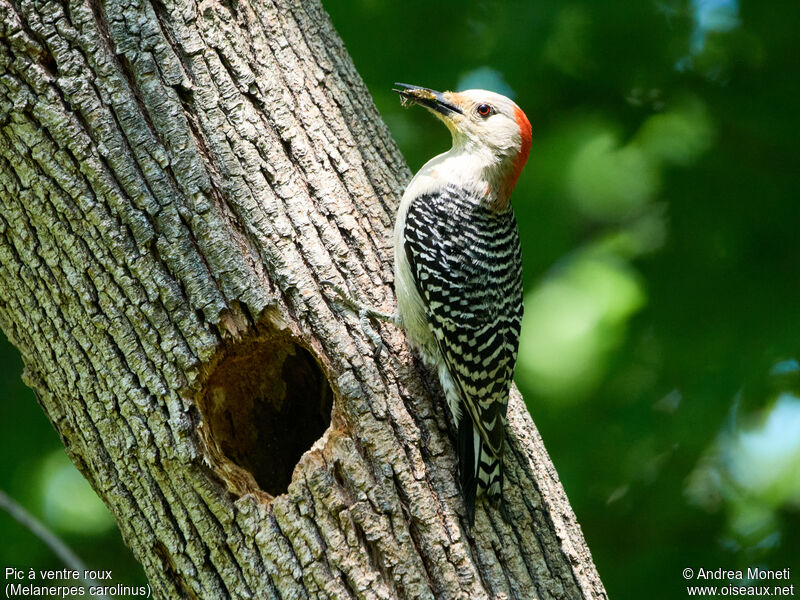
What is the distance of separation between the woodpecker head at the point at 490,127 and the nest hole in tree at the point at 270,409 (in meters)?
1.42

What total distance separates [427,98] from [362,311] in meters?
1.54

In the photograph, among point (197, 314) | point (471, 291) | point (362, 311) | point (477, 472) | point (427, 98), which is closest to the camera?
point (197, 314)

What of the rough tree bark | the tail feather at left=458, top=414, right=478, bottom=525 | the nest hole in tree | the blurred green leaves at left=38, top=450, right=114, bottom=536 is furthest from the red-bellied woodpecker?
the blurred green leaves at left=38, top=450, right=114, bottom=536

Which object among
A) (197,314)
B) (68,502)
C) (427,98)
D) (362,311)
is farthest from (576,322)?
(68,502)

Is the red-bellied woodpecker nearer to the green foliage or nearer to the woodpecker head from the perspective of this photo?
the woodpecker head

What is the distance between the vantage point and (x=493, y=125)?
416 centimetres

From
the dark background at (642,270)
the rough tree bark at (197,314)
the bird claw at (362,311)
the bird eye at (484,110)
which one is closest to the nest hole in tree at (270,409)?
the rough tree bark at (197,314)

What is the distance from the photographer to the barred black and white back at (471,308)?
3.12 metres

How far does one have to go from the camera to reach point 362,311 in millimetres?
3051

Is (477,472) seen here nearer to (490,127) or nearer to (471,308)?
(471,308)

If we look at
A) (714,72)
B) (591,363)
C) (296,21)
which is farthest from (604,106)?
(296,21)

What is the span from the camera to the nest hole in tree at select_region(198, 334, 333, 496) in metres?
3.21

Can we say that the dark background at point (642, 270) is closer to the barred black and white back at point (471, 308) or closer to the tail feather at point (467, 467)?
the barred black and white back at point (471, 308)

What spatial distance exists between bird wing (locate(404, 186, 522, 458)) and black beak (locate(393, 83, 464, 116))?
0.54 metres
